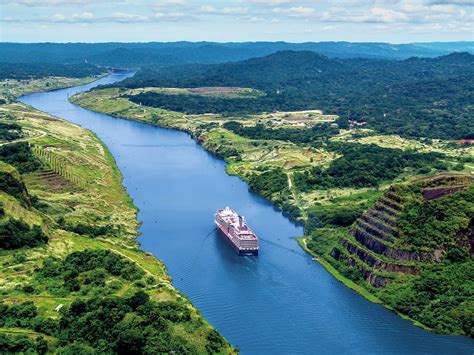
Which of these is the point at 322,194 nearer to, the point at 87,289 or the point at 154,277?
the point at 154,277

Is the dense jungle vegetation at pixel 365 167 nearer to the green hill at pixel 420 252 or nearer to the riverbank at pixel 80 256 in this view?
the green hill at pixel 420 252

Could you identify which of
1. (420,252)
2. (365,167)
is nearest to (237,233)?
(420,252)

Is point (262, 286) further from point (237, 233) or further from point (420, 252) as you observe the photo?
point (420, 252)

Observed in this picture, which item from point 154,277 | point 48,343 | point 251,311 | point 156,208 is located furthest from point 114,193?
point 48,343

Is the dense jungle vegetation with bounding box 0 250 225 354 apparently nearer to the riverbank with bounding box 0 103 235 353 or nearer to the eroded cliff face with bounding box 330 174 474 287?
the riverbank with bounding box 0 103 235 353

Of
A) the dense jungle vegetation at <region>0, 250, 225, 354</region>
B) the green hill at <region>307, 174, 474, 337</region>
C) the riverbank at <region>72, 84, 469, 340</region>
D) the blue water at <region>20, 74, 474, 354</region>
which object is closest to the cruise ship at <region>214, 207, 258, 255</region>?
the blue water at <region>20, 74, 474, 354</region>

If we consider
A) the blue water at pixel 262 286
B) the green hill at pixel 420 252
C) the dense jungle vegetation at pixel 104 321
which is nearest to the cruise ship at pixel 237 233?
the blue water at pixel 262 286

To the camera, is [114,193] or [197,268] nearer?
[197,268]
